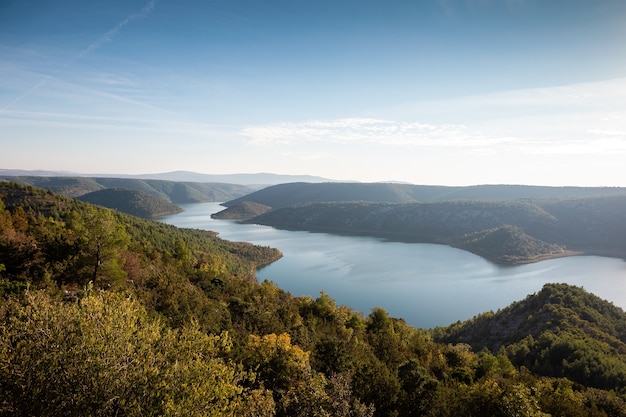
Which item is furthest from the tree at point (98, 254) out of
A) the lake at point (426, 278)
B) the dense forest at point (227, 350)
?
the lake at point (426, 278)

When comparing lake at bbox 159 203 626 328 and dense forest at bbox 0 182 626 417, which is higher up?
dense forest at bbox 0 182 626 417

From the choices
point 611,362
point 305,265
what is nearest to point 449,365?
point 611,362

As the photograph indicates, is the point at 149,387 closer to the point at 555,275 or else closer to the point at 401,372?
the point at 401,372

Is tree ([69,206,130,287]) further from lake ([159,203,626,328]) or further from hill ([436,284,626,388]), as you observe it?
lake ([159,203,626,328])

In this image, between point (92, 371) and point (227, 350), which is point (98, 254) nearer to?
point (227, 350)

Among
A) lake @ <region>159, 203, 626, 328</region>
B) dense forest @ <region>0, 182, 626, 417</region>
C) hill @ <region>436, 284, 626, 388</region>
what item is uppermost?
dense forest @ <region>0, 182, 626, 417</region>

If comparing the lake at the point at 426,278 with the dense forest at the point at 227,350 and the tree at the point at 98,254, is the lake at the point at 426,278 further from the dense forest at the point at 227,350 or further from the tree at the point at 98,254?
the tree at the point at 98,254

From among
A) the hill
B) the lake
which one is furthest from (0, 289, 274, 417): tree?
the lake
